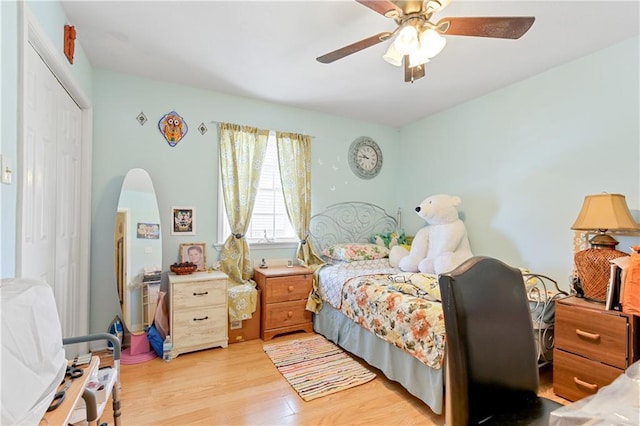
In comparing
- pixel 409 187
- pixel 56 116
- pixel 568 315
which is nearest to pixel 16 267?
pixel 56 116

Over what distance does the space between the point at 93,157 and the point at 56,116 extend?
0.82 metres

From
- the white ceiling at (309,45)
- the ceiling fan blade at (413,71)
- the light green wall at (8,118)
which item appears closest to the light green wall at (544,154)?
the white ceiling at (309,45)

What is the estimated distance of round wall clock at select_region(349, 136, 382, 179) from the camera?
156 inches

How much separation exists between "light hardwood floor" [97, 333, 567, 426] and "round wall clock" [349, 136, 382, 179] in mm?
2474

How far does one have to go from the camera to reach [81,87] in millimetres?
2285

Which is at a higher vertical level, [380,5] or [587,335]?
[380,5]

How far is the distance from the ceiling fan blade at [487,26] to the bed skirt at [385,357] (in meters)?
1.88

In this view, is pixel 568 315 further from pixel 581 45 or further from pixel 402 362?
pixel 581 45

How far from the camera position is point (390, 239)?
12.7 ft

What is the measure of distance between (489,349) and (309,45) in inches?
86.6

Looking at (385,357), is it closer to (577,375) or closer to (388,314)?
(388,314)

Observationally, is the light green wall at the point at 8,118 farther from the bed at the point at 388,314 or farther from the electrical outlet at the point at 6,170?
the bed at the point at 388,314

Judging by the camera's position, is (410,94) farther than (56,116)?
Yes

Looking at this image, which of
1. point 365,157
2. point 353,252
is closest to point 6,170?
point 353,252
